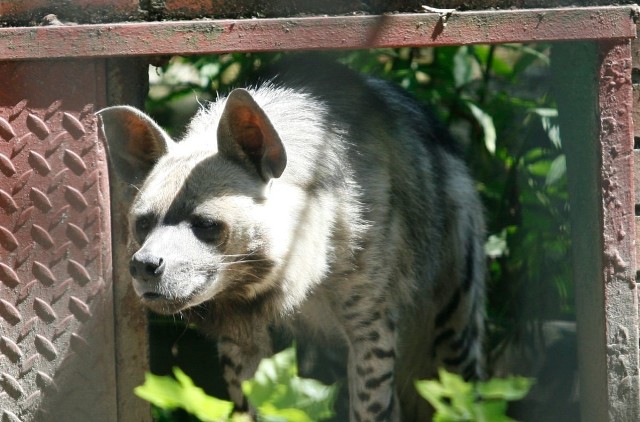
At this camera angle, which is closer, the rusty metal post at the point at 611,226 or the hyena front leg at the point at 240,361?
the rusty metal post at the point at 611,226

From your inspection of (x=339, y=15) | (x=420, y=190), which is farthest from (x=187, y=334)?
(x=339, y=15)

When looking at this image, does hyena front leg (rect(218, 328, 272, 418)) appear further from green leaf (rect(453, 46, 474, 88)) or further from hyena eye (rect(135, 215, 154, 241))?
green leaf (rect(453, 46, 474, 88))

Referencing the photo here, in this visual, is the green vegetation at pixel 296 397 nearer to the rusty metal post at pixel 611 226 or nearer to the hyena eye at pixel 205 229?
the hyena eye at pixel 205 229

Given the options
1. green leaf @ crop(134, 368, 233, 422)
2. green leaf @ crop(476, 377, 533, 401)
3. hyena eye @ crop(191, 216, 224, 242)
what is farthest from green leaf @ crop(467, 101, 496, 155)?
green leaf @ crop(134, 368, 233, 422)

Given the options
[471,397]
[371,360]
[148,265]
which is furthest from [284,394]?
[371,360]

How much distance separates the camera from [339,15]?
335 centimetres

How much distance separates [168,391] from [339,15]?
194cm

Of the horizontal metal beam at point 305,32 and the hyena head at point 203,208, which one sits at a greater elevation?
the horizontal metal beam at point 305,32

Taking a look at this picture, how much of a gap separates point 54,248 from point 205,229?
0.62 metres

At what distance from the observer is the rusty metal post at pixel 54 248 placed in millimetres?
3408

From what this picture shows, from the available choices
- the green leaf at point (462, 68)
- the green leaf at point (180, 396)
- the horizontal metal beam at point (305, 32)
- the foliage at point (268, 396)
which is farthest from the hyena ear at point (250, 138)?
the green leaf at point (462, 68)

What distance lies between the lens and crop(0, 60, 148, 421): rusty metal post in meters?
3.41

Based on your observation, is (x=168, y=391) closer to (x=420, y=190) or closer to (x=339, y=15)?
(x=339, y=15)

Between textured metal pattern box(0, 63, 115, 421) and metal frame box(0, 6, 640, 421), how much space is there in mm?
11
